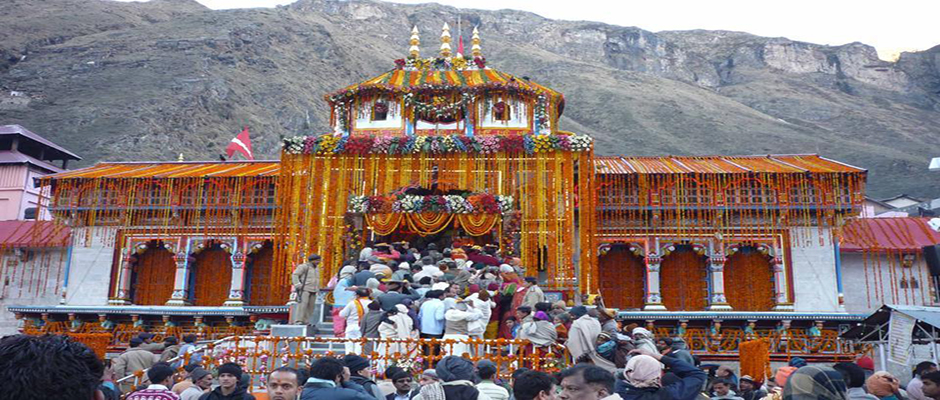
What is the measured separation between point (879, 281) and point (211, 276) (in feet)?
73.4

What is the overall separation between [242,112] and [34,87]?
54.0 feet

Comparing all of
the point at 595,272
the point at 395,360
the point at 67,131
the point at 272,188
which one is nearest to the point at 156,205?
the point at 272,188

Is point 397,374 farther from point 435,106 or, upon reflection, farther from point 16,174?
point 16,174

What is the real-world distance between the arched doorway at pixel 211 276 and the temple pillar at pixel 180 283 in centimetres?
52

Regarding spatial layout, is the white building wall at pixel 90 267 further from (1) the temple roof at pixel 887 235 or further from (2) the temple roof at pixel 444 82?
(1) the temple roof at pixel 887 235

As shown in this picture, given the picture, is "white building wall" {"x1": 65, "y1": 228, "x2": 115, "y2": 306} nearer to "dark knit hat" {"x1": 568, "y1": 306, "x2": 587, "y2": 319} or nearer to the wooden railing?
the wooden railing

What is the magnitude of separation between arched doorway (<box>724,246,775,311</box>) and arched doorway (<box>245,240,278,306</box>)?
49.7ft

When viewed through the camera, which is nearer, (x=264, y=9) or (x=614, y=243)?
(x=614, y=243)

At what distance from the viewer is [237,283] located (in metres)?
25.5

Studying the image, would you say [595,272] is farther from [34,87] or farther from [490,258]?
[34,87]

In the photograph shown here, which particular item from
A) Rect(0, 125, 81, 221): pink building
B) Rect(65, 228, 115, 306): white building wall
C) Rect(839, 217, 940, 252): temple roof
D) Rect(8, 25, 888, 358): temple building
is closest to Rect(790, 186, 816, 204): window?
Rect(8, 25, 888, 358): temple building

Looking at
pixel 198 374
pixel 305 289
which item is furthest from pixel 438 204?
pixel 198 374

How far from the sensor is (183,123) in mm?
58250

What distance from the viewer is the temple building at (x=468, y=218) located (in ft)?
73.6
